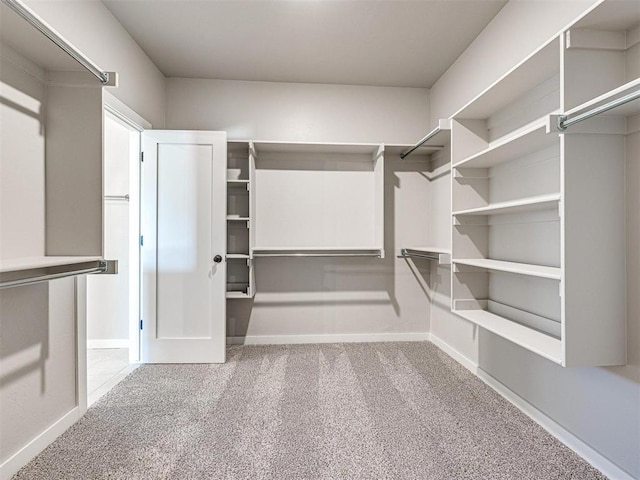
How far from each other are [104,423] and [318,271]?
2.05 metres

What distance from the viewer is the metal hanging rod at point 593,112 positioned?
107 centimetres

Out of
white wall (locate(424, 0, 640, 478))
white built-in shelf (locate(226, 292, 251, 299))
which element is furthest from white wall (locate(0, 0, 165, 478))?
white wall (locate(424, 0, 640, 478))

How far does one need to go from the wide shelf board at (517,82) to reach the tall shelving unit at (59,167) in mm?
2078

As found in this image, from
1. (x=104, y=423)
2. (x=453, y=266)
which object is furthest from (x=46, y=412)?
(x=453, y=266)

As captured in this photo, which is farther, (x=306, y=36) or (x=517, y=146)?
(x=306, y=36)

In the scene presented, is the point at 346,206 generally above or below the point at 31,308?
above

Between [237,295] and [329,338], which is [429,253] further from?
[237,295]

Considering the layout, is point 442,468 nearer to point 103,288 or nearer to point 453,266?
point 453,266

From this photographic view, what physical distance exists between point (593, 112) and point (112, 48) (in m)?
2.87

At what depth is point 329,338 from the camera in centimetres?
331

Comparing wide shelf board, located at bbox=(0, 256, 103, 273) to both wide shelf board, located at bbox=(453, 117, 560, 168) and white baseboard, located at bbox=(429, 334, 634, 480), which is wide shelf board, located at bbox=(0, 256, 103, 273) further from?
white baseboard, located at bbox=(429, 334, 634, 480)

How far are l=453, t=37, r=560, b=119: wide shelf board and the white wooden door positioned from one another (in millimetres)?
2008

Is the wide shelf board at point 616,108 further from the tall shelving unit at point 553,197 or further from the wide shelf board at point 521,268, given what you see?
the wide shelf board at point 521,268

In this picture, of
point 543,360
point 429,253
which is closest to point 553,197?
point 543,360
